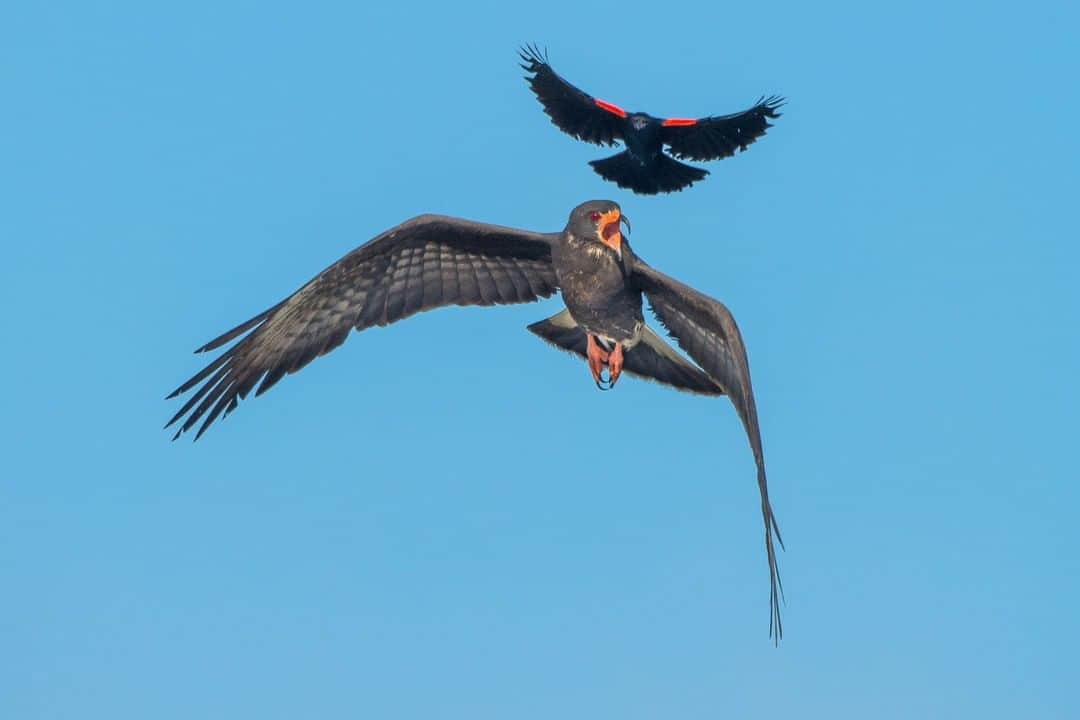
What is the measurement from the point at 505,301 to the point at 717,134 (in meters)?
5.57

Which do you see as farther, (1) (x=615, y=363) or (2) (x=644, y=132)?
(2) (x=644, y=132)

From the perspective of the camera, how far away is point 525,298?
14789 mm

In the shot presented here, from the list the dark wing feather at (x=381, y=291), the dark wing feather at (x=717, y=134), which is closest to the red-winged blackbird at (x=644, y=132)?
the dark wing feather at (x=717, y=134)

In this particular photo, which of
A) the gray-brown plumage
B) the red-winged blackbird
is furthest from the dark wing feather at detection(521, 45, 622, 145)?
the gray-brown plumage

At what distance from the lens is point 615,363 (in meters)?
14.5

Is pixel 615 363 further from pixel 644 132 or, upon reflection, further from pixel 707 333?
pixel 644 132

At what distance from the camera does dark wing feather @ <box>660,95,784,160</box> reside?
63.2ft

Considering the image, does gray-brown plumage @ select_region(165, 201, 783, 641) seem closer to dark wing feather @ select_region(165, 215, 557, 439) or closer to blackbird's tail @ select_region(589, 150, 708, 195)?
dark wing feather @ select_region(165, 215, 557, 439)

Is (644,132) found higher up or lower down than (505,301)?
higher up

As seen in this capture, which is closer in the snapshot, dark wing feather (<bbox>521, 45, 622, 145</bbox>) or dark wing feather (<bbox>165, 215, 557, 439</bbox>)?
dark wing feather (<bbox>165, 215, 557, 439</bbox>)

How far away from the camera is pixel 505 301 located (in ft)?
48.4

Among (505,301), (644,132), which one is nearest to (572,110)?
(644,132)

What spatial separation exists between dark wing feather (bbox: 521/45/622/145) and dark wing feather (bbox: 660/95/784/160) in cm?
73

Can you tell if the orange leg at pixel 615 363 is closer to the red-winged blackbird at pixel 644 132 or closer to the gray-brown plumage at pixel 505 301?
the gray-brown plumage at pixel 505 301
